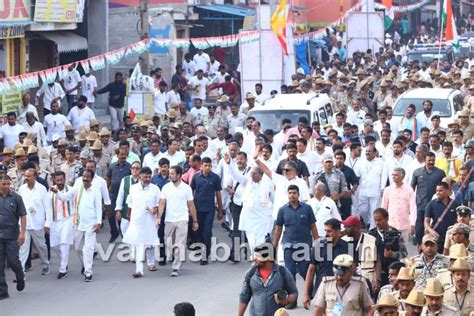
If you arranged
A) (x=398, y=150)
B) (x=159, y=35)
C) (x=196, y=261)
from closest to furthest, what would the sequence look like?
(x=196, y=261) → (x=398, y=150) → (x=159, y=35)

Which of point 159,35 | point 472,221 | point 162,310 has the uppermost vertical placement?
point 159,35

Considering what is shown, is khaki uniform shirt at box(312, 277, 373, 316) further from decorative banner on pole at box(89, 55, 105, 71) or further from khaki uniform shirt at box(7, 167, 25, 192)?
decorative banner on pole at box(89, 55, 105, 71)

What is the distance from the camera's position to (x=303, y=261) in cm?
1453

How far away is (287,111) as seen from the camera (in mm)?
22516

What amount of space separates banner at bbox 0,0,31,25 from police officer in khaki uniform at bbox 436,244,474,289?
15.0 meters

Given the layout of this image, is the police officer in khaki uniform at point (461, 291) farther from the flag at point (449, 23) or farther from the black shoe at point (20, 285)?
the flag at point (449, 23)

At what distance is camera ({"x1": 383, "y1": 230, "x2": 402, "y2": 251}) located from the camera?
12766mm

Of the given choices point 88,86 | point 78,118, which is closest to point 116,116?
point 88,86

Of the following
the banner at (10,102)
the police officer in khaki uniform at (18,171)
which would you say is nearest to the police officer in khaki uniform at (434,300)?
the police officer in khaki uniform at (18,171)

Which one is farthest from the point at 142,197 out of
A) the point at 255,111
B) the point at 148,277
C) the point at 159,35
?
the point at 159,35

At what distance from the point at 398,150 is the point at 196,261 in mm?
3360

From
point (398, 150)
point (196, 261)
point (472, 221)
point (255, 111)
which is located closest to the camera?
point (472, 221)

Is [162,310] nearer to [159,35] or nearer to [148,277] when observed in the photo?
[148,277]

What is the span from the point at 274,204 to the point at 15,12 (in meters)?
11.6
